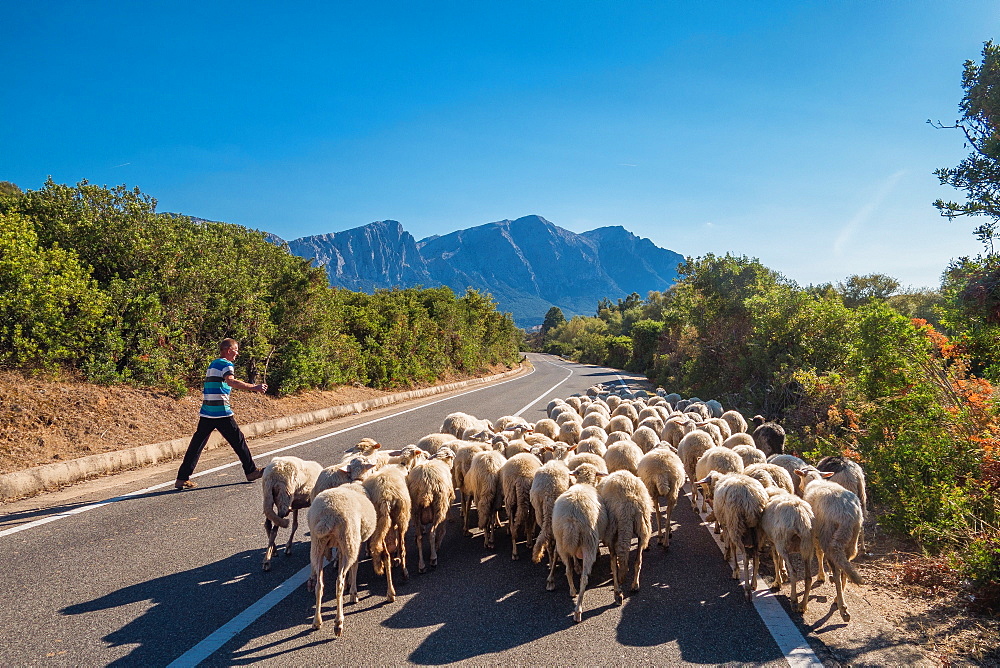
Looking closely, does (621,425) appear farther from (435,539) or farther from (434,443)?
(435,539)

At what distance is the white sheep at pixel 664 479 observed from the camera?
19.2 feet

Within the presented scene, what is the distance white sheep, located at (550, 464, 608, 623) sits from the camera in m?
4.47

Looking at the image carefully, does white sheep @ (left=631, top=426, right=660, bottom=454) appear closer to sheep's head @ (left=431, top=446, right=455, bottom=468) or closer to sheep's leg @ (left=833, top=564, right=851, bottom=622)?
sheep's head @ (left=431, top=446, right=455, bottom=468)

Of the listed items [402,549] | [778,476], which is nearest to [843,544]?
[778,476]

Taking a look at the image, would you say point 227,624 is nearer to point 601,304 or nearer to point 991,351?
point 991,351

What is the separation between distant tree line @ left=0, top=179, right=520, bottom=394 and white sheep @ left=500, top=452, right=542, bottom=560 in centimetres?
821

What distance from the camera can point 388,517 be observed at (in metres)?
4.86

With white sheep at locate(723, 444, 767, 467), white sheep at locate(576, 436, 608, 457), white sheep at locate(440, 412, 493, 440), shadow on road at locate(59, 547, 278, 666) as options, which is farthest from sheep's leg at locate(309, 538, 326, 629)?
white sheep at locate(723, 444, 767, 467)

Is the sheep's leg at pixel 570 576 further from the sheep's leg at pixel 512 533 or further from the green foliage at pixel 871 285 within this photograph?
the green foliage at pixel 871 285

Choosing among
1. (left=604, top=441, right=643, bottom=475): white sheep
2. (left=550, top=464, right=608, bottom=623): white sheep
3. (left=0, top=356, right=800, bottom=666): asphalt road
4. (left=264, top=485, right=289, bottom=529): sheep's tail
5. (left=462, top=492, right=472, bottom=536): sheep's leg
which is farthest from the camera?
(left=604, top=441, right=643, bottom=475): white sheep

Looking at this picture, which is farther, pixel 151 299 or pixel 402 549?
pixel 151 299

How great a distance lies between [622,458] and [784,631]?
287 cm

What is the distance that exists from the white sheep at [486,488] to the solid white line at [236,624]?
188cm

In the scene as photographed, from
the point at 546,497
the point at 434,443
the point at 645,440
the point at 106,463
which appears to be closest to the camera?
the point at 546,497
